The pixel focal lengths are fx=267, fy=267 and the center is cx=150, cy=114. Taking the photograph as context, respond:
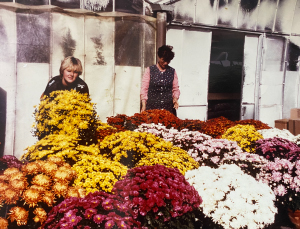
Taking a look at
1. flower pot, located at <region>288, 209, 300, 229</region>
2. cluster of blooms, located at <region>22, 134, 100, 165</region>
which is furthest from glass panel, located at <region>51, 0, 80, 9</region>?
flower pot, located at <region>288, 209, 300, 229</region>

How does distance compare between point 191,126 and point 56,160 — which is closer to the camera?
point 56,160

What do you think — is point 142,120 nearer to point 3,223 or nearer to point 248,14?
point 3,223

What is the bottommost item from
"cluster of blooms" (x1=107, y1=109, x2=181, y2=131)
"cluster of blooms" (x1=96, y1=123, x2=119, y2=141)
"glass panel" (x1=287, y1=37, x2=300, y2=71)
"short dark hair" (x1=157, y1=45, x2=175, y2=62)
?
"cluster of blooms" (x1=96, y1=123, x2=119, y2=141)

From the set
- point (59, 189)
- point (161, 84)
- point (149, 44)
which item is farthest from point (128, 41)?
point (59, 189)

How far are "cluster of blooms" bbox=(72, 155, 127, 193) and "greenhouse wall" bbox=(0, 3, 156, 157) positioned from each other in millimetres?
2628

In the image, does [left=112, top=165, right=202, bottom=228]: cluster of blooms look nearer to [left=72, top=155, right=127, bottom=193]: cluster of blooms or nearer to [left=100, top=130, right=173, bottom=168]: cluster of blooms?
[left=72, top=155, right=127, bottom=193]: cluster of blooms

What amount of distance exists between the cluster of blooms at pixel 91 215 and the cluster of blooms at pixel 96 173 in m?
0.36

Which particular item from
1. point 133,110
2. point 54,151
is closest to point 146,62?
point 133,110

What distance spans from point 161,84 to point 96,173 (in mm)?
3522

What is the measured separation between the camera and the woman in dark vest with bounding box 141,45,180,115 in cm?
587

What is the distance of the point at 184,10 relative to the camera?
21.1ft

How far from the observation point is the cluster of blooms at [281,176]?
137 inches

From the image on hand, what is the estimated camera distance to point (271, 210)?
279 cm

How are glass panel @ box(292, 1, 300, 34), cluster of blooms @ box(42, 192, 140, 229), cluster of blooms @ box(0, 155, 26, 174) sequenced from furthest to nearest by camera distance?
1. glass panel @ box(292, 1, 300, 34)
2. cluster of blooms @ box(0, 155, 26, 174)
3. cluster of blooms @ box(42, 192, 140, 229)
